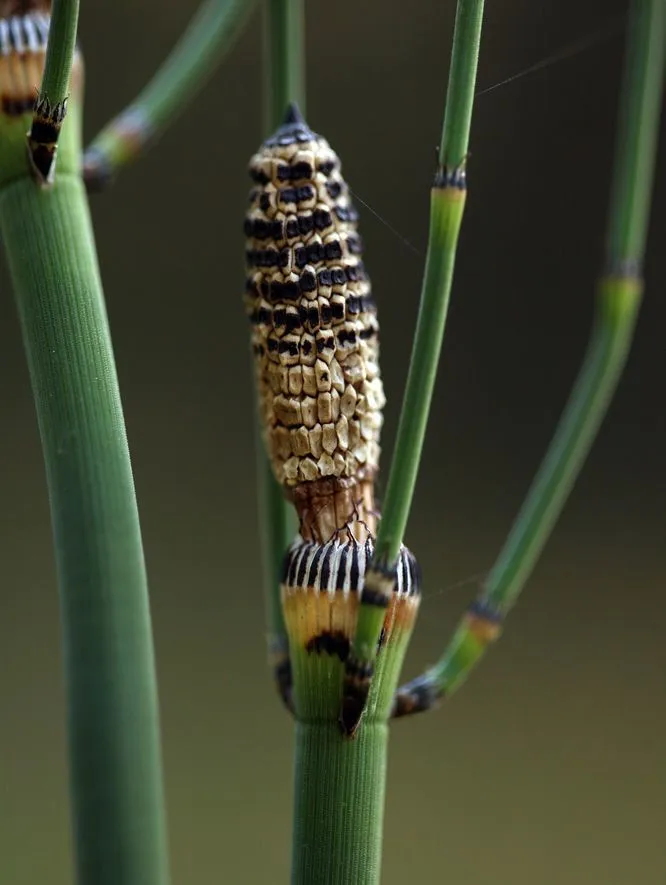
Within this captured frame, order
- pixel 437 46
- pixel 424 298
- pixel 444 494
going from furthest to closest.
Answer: pixel 444 494 < pixel 437 46 < pixel 424 298

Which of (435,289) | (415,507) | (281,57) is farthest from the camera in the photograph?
(415,507)

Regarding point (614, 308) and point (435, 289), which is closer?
point (435, 289)

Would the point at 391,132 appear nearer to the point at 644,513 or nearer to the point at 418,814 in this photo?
the point at 644,513

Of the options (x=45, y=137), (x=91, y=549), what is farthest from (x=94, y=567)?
(x=45, y=137)

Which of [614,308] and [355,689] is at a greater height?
[614,308]

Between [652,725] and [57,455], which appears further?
[652,725]

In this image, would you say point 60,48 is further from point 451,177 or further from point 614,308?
point 614,308

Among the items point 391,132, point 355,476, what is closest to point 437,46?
point 391,132
